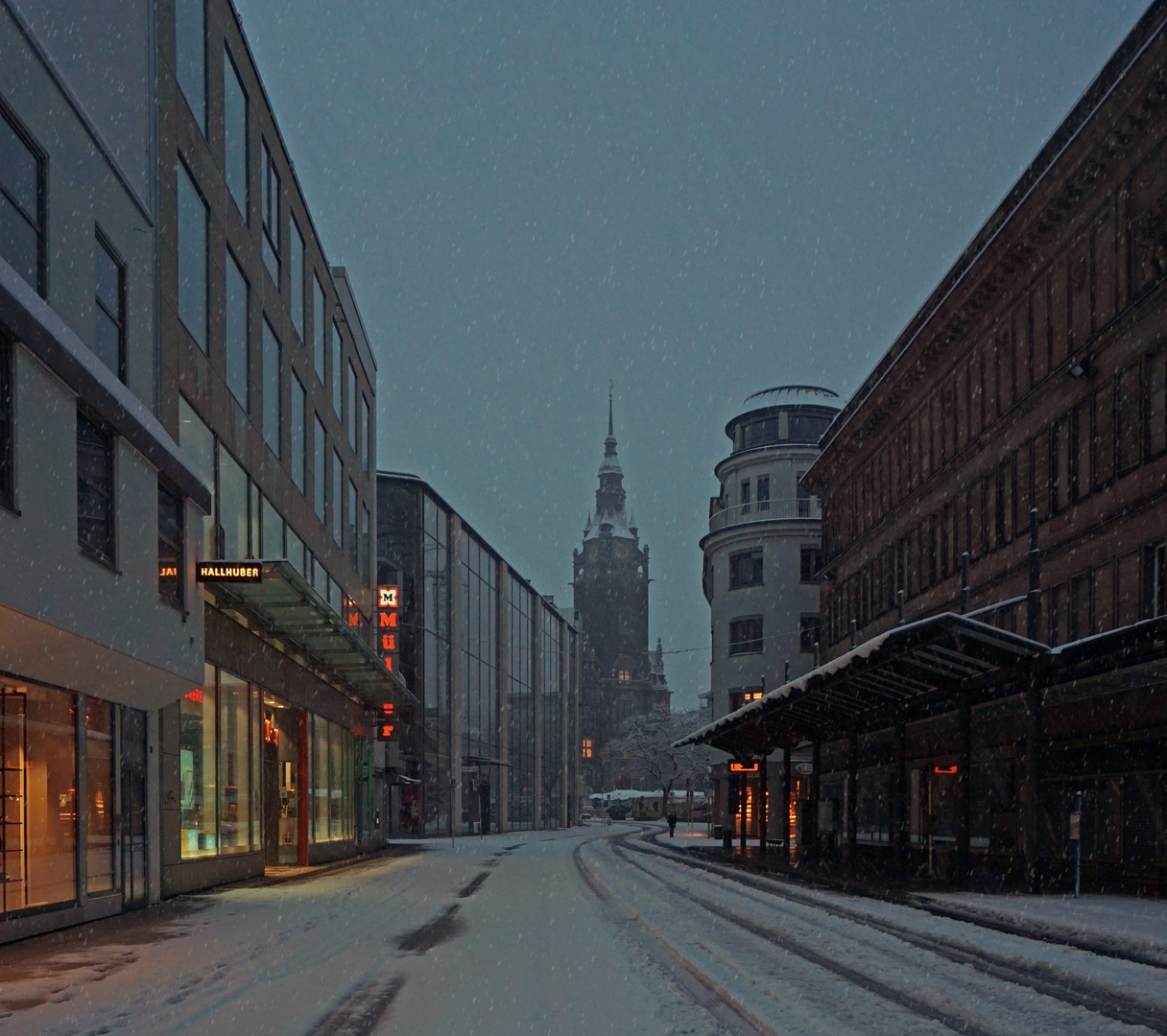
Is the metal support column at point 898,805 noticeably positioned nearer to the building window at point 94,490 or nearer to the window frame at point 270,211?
the building window at point 94,490

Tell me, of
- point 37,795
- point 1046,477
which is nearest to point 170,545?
point 37,795

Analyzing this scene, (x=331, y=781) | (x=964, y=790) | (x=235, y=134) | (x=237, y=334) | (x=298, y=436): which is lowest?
(x=331, y=781)

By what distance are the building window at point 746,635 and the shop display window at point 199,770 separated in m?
45.5

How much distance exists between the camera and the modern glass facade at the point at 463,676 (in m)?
58.7

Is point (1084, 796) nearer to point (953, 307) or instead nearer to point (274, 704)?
point (953, 307)

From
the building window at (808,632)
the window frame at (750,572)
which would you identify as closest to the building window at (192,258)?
the building window at (808,632)

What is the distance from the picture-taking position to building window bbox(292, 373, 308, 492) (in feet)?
113

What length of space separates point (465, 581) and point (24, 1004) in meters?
55.6

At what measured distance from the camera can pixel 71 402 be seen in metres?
15.7

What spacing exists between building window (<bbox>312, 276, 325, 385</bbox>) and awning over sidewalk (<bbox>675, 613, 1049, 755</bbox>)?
15.2m

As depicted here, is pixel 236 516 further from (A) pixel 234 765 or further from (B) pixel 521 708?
(B) pixel 521 708

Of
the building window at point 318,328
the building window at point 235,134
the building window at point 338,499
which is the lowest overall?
the building window at point 338,499

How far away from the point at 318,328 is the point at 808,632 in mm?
35716

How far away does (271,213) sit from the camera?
32.2 meters
